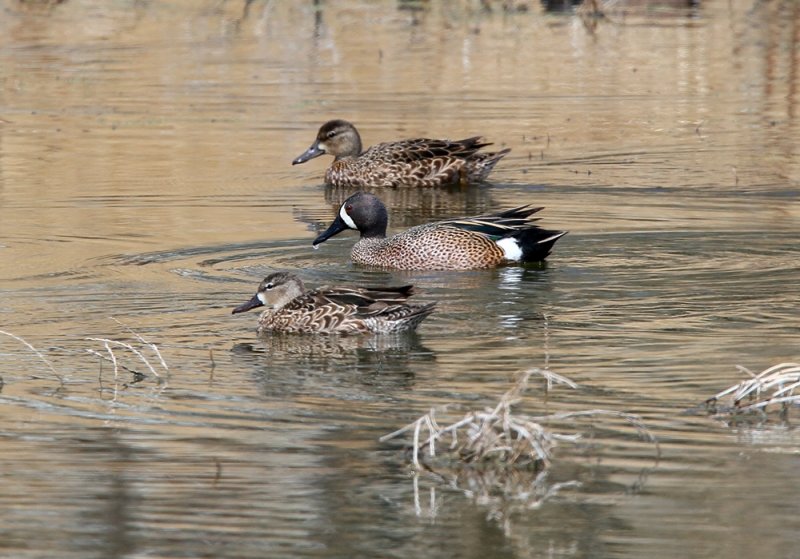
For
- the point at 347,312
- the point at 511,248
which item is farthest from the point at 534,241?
the point at 347,312

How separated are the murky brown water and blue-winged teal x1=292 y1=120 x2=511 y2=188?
0.68ft

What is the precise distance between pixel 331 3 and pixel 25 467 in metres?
A: 25.1

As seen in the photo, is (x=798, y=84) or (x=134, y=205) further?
(x=798, y=84)

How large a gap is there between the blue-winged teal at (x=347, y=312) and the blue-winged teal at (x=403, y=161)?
6339 millimetres

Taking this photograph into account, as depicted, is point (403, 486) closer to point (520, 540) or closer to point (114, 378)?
point (520, 540)

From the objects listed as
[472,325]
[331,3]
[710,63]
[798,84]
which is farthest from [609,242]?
[331,3]

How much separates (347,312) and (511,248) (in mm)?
2697

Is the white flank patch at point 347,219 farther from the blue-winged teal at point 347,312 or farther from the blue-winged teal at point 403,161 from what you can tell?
the blue-winged teal at point 403,161

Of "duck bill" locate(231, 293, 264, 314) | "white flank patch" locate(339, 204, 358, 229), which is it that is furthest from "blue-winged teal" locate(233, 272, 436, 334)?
"white flank patch" locate(339, 204, 358, 229)

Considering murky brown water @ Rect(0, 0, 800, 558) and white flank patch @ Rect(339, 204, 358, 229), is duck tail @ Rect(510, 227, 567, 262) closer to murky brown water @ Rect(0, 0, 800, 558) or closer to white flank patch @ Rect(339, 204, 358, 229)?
murky brown water @ Rect(0, 0, 800, 558)

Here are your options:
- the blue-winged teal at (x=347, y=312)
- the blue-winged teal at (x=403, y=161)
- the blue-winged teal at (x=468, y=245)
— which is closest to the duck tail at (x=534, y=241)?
the blue-winged teal at (x=468, y=245)

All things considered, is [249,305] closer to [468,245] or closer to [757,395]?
[468,245]

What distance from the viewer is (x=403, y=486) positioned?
6418 mm

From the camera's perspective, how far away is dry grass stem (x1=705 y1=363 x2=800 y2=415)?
23.9 feet
